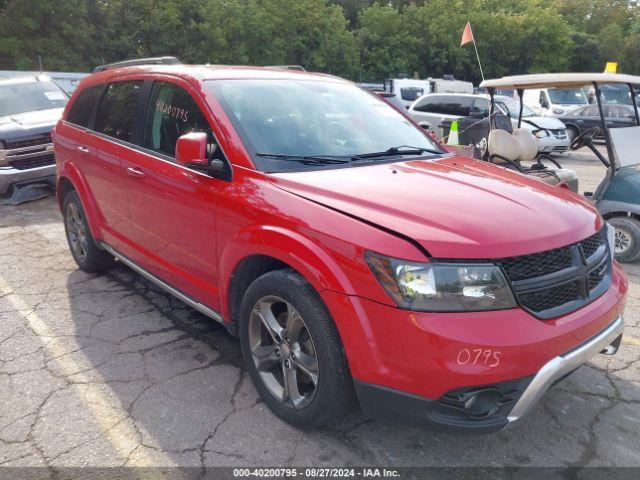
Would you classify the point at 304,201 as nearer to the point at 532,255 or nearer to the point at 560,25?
the point at 532,255

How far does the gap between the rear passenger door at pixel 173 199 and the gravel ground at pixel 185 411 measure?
47 centimetres

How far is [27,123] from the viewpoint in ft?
26.0

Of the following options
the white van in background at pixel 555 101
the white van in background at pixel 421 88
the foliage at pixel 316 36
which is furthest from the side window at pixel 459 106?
the foliage at pixel 316 36

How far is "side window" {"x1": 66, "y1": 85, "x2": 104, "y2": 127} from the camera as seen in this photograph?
454cm

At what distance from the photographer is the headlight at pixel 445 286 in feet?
6.95

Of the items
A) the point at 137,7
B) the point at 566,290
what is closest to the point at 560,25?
the point at 137,7

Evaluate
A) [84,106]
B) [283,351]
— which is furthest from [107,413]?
[84,106]

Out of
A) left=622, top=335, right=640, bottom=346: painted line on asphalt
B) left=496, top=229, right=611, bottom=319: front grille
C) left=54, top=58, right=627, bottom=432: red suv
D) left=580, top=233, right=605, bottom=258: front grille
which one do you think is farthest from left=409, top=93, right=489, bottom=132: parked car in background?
left=496, top=229, right=611, bottom=319: front grille

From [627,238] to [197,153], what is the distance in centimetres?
463

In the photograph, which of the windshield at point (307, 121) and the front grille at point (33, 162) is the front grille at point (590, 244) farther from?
the front grille at point (33, 162)

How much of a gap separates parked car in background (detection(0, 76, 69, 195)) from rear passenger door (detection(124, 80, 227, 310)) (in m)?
4.77

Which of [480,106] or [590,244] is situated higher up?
[590,244]

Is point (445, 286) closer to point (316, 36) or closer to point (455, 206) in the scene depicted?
point (455, 206)

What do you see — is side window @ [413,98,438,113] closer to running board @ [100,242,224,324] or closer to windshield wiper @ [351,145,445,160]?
windshield wiper @ [351,145,445,160]
